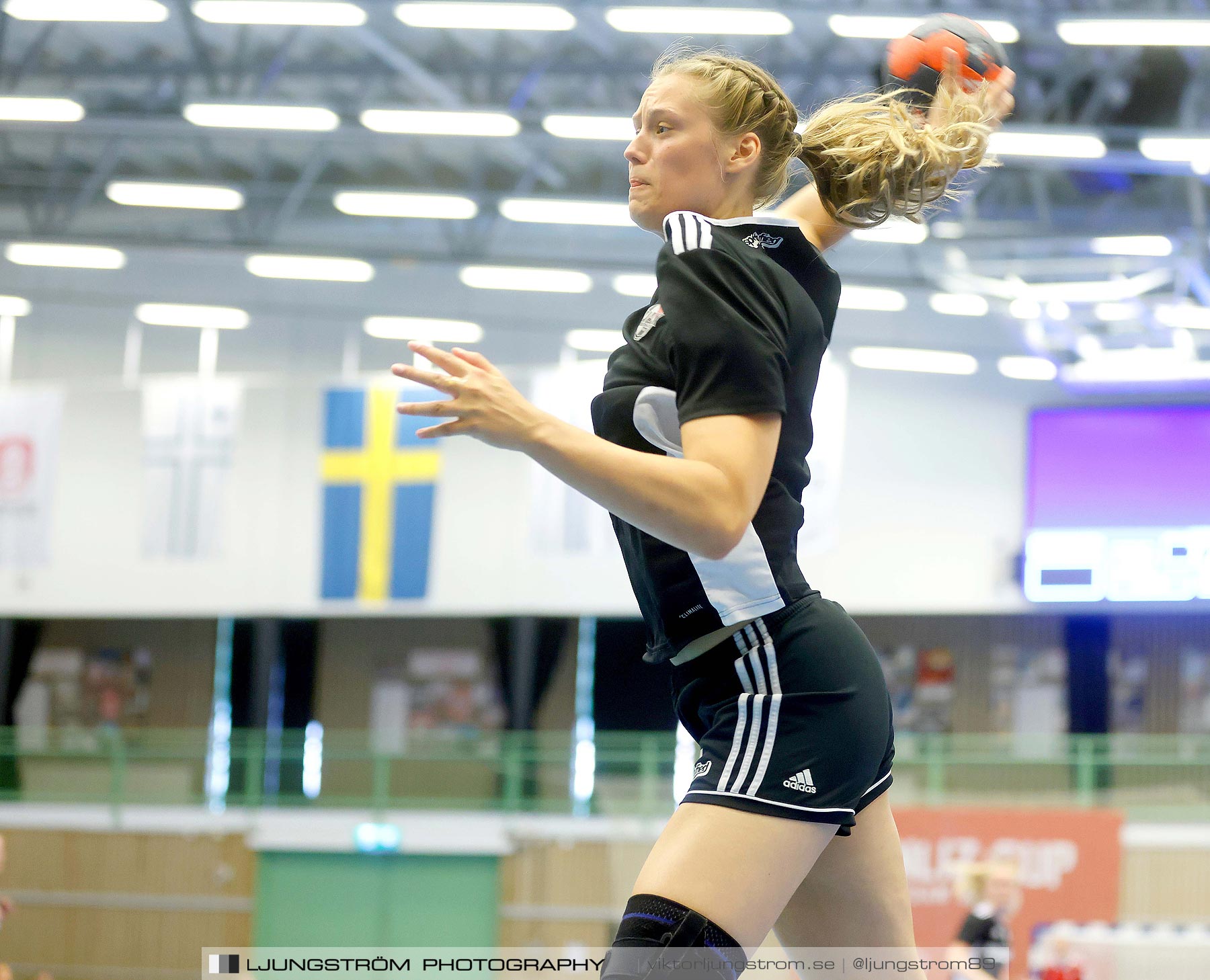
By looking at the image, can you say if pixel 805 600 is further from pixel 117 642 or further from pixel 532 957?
pixel 117 642

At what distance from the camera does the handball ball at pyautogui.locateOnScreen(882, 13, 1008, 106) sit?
2523mm

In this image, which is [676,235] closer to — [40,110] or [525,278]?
[40,110]

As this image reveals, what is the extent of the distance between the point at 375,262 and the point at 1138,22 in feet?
34.9

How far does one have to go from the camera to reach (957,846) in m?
13.5

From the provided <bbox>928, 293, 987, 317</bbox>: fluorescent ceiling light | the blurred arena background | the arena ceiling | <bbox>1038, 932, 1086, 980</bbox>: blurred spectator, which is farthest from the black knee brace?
<bbox>928, 293, 987, 317</bbox>: fluorescent ceiling light

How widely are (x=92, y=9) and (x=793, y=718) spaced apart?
11976 millimetres

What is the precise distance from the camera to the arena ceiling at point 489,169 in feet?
45.3

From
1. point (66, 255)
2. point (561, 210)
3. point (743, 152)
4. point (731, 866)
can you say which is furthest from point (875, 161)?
point (66, 255)

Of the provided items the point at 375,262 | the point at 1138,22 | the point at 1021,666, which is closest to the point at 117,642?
the point at 375,262

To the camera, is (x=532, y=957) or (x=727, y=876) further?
(x=532, y=957)

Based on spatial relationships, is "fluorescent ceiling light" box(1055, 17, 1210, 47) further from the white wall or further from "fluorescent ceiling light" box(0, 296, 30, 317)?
"fluorescent ceiling light" box(0, 296, 30, 317)

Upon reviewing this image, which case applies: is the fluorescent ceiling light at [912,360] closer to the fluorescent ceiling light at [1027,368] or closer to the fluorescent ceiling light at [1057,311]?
the fluorescent ceiling light at [1027,368]

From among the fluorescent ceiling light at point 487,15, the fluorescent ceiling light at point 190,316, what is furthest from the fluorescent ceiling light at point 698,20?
the fluorescent ceiling light at point 190,316

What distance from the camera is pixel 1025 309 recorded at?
55.3 feet
